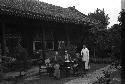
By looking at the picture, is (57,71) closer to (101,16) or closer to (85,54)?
(85,54)

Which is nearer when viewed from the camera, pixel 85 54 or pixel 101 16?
pixel 85 54

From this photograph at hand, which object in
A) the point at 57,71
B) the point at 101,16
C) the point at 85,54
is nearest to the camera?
the point at 57,71

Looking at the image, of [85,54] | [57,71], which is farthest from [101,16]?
[57,71]

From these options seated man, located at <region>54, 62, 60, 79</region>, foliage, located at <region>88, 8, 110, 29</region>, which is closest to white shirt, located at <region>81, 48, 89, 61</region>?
seated man, located at <region>54, 62, 60, 79</region>

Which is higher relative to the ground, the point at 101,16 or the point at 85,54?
the point at 101,16

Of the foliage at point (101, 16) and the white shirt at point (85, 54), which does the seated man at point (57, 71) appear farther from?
the foliage at point (101, 16)

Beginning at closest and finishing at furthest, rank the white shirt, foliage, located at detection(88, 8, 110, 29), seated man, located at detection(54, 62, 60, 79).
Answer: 1. seated man, located at detection(54, 62, 60, 79)
2. the white shirt
3. foliage, located at detection(88, 8, 110, 29)

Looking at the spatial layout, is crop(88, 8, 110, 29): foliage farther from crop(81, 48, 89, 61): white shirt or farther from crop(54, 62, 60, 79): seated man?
crop(54, 62, 60, 79): seated man

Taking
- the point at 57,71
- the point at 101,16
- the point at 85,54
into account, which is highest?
the point at 101,16

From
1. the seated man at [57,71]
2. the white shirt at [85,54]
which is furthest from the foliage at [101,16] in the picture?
the seated man at [57,71]

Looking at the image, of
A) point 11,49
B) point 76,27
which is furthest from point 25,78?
point 76,27

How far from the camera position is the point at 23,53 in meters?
11.0

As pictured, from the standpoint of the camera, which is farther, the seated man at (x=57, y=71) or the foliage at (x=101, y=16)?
the foliage at (x=101, y=16)

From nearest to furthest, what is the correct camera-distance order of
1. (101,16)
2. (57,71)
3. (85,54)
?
(57,71)
(85,54)
(101,16)
